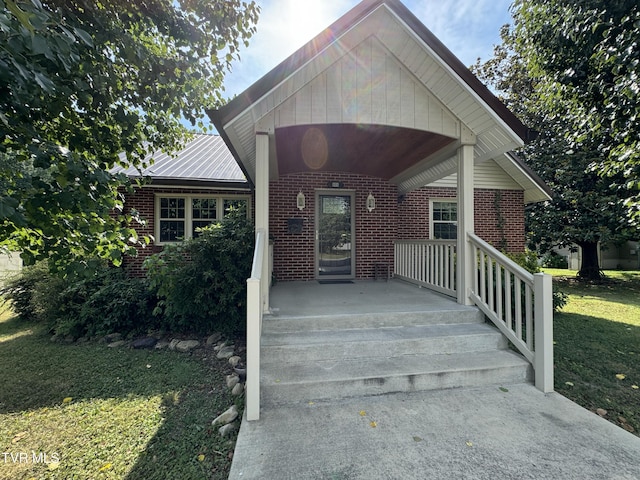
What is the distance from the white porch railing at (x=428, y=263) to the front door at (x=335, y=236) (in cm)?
122

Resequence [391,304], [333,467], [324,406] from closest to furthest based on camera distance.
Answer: [333,467], [324,406], [391,304]

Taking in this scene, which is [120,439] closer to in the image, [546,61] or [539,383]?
[539,383]

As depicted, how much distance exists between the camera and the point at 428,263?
589 centimetres

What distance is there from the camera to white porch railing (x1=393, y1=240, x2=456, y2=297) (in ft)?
16.9

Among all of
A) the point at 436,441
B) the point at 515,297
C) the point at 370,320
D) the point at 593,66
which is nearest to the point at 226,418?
the point at 436,441

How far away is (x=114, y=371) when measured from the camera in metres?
4.18

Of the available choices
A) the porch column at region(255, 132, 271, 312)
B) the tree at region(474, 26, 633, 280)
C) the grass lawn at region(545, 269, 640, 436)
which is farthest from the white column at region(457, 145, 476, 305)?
the tree at region(474, 26, 633, 280)

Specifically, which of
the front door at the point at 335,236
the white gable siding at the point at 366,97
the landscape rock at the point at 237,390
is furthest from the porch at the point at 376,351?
the front door at the point at 335,236

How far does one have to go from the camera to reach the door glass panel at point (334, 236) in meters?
7.57

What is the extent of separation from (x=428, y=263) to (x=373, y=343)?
9.55 feet

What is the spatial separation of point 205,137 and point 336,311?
35.2 ft

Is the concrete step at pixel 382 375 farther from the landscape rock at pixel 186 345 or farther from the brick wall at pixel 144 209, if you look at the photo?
the brick wall at pixel 144 209

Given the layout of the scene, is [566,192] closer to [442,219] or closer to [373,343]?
[442,219]

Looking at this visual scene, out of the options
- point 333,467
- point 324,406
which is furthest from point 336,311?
point 333,467
